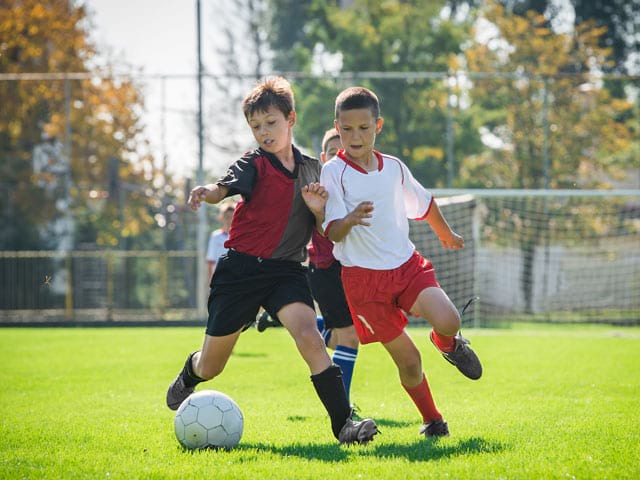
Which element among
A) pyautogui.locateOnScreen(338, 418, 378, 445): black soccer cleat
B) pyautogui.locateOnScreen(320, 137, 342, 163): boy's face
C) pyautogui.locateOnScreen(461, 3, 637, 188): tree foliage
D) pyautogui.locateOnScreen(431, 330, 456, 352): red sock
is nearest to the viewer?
pyautogui.locateOnScreen(338, 418, 378, 445): black soccer cleat

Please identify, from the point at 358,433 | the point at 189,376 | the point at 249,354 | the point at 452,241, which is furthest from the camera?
the point at 249,354

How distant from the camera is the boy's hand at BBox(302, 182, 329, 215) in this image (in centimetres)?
488

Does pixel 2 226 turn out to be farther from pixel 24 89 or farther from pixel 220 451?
pixel 220 451

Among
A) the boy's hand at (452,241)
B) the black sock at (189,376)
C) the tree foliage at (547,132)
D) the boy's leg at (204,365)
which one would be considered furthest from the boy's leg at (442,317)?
the tree foliage at (547,132)

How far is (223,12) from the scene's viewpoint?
31.7m

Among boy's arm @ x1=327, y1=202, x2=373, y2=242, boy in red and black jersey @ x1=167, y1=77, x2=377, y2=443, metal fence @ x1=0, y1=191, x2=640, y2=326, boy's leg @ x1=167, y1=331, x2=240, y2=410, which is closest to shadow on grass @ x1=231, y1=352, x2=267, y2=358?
boy's leg @ x1=167, y1=331, x2=240, y2=410

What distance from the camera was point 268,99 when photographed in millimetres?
5082

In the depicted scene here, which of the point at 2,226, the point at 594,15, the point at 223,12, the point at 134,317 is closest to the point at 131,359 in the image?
the point at 134,317

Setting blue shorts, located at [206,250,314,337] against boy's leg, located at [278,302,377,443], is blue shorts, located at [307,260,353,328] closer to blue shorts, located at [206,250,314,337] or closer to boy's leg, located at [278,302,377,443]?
blue shorts, located at [206,250,314,337]

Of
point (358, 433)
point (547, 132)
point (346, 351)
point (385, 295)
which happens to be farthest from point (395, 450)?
point (547, 132)

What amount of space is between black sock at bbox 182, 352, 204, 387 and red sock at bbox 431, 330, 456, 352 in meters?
1.50

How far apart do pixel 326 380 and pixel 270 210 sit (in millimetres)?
1047

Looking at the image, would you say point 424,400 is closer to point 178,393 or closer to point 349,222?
point 349,222

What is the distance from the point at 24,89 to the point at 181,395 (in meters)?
18.6
